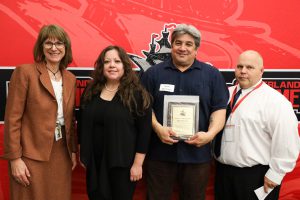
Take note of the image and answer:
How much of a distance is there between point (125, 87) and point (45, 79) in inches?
21.5

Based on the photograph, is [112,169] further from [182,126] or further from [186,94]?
[186,94]

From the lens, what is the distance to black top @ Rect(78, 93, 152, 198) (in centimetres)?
197

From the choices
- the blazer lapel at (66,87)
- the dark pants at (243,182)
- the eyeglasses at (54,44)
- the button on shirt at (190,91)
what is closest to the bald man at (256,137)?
the dark pants at (243,182)

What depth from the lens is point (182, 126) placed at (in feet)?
6.90

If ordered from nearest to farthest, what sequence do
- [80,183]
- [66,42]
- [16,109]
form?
[16,109]
[66,42]
[80,183]

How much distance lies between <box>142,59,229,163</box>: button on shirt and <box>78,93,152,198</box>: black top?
0.20 metres

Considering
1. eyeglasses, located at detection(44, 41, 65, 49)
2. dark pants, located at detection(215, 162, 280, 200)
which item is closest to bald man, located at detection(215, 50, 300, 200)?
dark pants, located at detection(215, 162, 280, 200)

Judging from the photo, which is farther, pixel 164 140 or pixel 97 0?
pixel 97 0

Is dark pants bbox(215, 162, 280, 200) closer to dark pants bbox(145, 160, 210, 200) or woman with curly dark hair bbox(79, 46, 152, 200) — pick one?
dark pants bbox(145, 160, 210, 200)

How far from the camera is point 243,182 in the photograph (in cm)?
217

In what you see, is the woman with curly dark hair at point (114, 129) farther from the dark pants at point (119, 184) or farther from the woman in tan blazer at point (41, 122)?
the woman in tan blazer at point (41, 122)

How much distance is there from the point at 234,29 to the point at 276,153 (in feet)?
3.74

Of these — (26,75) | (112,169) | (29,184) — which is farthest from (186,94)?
(29,184)

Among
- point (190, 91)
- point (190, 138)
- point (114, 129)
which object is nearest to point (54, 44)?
point (114, 129)
